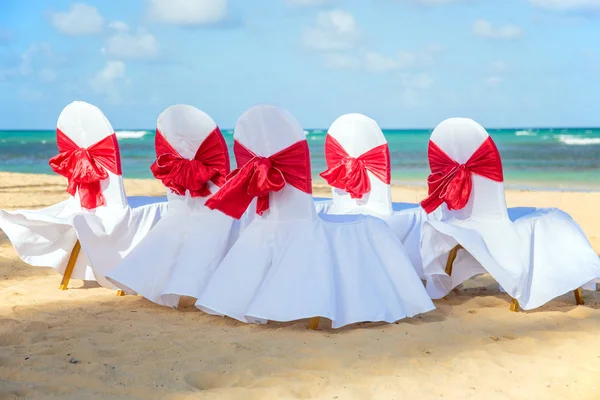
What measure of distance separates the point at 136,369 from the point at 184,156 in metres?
1.98

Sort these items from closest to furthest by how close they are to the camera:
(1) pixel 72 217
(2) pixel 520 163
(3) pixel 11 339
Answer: (3) pixel 11 339, (1) pixel 72 217, (2) pixel 520 163

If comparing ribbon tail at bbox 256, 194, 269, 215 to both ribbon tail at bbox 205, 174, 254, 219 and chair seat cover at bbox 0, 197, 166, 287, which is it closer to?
ribbon tail at bbox 205, 174, 254, 219

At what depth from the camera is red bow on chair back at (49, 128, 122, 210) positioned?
18.5 ft

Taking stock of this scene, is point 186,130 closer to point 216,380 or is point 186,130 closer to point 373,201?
point 373,201

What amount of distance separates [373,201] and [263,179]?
1.68m

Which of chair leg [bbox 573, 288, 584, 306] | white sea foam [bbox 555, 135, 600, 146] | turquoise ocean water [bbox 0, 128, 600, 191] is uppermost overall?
chair leg [bbox 573, 288, 584, 306]

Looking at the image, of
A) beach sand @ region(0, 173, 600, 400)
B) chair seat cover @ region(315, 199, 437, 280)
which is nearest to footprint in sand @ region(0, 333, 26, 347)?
beach sand @ region(0, 173, 600, 400)

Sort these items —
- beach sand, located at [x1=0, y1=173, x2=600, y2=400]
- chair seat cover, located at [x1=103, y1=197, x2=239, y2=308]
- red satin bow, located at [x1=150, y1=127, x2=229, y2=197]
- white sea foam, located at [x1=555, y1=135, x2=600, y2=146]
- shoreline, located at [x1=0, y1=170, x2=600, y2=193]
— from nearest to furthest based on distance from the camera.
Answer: beach sand, located at [x1=0, y1=173, x2=600, y2=400] → chair seat cover, located at [x1=103, y1=197, x2=239, y2=308] → red satin bow, located at [x1=150, y1=127, x2=229, y2=197] → shoreline, located at [x1=0, y1=170, x2=600, y2=193] → white sea foam, located at [x1=555, y1=135, x2=600, y2=146]

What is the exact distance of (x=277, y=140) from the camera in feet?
15.1

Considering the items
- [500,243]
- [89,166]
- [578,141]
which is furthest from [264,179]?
[578,141]

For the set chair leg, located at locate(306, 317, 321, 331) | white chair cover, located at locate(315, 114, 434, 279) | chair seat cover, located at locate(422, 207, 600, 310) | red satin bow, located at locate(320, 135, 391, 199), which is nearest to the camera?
chair leg, located at locate(306, 317, 321, 331)

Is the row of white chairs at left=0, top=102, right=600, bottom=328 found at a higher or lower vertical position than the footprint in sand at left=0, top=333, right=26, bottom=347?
higher

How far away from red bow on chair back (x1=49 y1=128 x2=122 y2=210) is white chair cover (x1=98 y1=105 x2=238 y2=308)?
0.55 m

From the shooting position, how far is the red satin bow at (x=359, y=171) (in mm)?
6004
